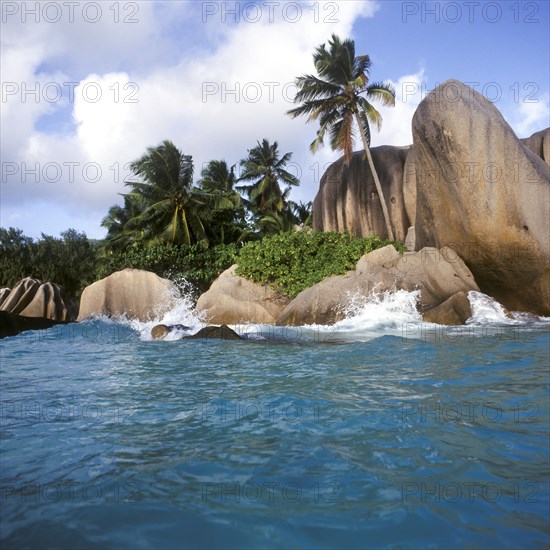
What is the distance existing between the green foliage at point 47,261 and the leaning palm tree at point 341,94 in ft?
62.3

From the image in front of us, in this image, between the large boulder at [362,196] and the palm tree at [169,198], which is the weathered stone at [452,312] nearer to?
the large boulder at [362,196]

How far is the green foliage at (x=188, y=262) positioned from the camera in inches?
862

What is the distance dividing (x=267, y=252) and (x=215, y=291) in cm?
209

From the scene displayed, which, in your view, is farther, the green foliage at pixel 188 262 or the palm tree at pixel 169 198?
the palm tree at pixel 169 198

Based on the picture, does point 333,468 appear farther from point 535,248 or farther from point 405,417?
point 535,248

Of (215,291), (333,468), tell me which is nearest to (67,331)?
(215,291)

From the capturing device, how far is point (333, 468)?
294 cm

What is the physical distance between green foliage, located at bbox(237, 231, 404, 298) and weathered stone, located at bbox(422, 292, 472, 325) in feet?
15.4

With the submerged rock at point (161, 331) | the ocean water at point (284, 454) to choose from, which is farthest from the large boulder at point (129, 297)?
the ocean water at point (284, 454)

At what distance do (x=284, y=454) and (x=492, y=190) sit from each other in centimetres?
1037

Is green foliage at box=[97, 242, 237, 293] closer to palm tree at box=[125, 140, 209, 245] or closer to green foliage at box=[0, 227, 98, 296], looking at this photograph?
palm tree at box=[125, 140, 209, 245]

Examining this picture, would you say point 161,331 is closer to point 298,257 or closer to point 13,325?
point 13,325

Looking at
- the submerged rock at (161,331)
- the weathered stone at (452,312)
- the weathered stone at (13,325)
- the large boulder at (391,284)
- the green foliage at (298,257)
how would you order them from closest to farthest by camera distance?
the submerged rock at (161,331) → the weathered stone at (452,312) → the large boulder at (391,284) → the weathered stone at (13,325) → the green foliage at (298,257)

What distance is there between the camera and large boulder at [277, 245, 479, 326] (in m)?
12.2
